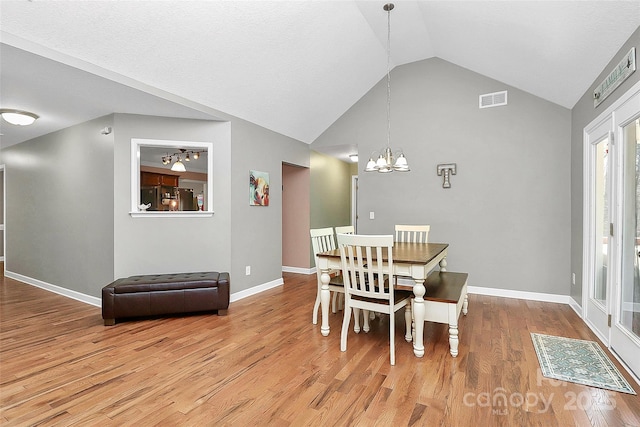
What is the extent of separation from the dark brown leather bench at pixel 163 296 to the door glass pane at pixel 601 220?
382 cm

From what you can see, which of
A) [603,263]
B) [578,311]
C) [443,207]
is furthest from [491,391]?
[443,207]

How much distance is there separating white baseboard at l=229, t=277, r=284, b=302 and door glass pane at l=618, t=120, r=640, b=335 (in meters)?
3.92

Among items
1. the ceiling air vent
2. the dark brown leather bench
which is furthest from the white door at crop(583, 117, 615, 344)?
the dark brown leather bench

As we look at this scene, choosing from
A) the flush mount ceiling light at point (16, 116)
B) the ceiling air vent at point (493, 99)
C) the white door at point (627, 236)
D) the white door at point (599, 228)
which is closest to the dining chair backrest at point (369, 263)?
the white door at point (627, 236)

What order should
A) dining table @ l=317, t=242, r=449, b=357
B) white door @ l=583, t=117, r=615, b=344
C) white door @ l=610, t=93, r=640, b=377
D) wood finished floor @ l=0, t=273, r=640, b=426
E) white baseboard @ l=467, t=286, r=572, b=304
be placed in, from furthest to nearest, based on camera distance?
white baseboard @ l=467, t=286, r=572, b=304, white door @ l=583, t=117, r=615, b=344, dining table @ l=317, t=242, r=449, b=357, white door @ l=610, t=93, r=640, b=377, wood finished floor @ l=0, t=273, r=640, b=426

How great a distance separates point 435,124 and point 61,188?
5.56 metres

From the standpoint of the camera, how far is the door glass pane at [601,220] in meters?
2.90

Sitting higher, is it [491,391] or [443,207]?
[443,207]

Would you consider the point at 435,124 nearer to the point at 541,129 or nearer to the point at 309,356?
the point at 541,129

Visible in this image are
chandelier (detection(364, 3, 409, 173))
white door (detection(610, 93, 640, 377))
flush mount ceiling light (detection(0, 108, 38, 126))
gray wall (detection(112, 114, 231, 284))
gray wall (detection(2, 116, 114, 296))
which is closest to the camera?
white door (detection(610, 93, 640, 377))

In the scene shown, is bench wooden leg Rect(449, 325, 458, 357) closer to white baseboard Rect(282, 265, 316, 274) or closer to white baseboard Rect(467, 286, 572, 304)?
white baseboard Rect(467, 286, 572, 304)

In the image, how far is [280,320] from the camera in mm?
3436

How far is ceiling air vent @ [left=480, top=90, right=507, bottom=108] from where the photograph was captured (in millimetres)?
4299

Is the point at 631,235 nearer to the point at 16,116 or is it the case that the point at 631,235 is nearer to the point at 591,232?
the point at 591,232
